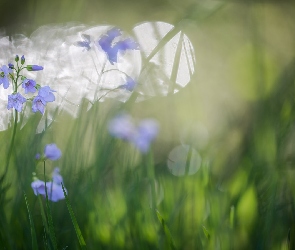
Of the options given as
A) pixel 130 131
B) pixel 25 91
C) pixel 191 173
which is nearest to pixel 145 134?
pixel 130 131

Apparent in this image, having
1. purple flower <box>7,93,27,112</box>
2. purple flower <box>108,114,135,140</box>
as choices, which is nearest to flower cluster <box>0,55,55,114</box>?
purple flower <box>7,93,27,112</box>

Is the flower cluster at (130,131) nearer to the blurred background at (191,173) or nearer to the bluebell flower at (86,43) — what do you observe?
the blurred background at (191,173)

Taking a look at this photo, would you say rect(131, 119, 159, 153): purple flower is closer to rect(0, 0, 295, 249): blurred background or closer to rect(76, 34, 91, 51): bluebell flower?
rect(0, 0, 295, 249): blurred background

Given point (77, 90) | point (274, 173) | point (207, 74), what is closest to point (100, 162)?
point (77, 90)

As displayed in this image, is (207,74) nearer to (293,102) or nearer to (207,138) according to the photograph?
(207,138)

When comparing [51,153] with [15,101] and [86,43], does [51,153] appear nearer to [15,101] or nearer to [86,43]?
[15,101]

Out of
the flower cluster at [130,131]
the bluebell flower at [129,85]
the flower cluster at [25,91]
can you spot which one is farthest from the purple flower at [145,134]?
the flower cluster at [25,91]

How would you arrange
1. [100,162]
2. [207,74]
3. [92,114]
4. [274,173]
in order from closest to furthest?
[274,173] < [100,162] < [92,114] < [207,74]
